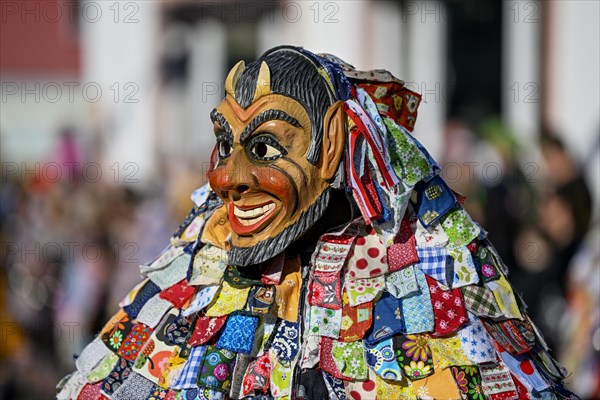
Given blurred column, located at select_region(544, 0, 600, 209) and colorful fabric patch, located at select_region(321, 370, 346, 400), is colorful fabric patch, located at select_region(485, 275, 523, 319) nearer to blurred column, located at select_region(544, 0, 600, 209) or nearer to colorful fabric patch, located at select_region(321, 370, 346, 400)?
colorful fabric patch, located at select_region(321, 370, 346, 400)

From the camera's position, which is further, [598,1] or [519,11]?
[519,11]

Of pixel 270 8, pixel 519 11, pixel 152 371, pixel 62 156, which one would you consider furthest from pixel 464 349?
pixel 62 156

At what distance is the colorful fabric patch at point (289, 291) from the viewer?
297 cm

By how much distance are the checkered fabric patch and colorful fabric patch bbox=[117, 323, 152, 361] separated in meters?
0.23

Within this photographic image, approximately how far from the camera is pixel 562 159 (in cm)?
655

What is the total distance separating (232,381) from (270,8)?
29.4 ft

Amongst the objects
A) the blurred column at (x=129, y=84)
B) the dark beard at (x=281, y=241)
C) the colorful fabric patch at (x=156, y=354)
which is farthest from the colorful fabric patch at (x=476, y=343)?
the blurred column at (x=129, y=84)

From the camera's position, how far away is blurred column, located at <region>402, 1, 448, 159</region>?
1038 centimetres

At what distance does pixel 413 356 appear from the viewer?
2852 mm

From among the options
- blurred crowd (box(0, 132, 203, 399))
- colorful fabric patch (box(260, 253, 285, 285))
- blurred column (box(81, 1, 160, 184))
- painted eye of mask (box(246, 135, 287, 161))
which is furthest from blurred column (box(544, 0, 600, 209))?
painted eye of mask (box(246, 135, 287, 161))

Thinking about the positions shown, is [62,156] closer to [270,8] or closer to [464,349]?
[270,8]

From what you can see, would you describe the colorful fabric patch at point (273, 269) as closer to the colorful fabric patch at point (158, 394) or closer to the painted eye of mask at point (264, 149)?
the painted eye of mask at point (264, 149)

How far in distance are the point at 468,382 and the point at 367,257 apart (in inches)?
17.0

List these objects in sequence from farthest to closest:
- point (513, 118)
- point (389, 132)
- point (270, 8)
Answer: point (270, 8)
point (513, 118)
point (389, 132)
